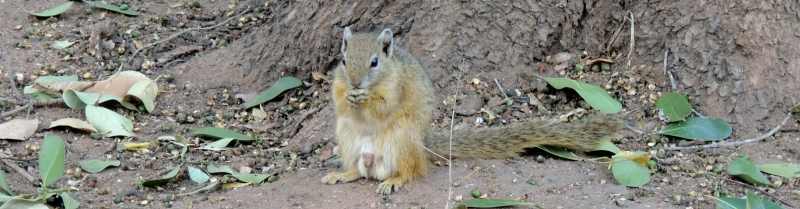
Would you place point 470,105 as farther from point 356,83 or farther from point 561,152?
point 356,83

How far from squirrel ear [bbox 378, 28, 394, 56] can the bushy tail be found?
0.46m

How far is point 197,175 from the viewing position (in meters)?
5.04

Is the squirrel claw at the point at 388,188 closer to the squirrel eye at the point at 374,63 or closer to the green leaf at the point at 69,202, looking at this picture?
the squirrel eye at the point at 374,63

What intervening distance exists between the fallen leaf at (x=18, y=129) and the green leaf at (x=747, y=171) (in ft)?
11.1

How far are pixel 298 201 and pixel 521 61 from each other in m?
1.57

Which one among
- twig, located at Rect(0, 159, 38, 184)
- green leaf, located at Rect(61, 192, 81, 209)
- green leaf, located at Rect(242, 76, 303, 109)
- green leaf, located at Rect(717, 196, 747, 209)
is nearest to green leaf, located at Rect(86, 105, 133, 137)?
twig, located at Rect(0, 159, 38, 184)

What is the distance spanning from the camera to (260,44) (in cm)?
633

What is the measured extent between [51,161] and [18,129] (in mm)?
866

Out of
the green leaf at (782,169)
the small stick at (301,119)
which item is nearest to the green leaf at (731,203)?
the green leaf at (782,169)

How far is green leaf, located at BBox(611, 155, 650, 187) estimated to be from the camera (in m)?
4.64

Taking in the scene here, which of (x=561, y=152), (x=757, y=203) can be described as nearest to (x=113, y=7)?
(x=561, y=152)

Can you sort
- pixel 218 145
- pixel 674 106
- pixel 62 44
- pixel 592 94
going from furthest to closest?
pixel 62 44 → pixel 218 145 → pixel 592 94 → pixel 674 106

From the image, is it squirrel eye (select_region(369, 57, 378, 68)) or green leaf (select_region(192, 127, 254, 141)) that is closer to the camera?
squirrel eye (select_region(369, 57, 378, 68))

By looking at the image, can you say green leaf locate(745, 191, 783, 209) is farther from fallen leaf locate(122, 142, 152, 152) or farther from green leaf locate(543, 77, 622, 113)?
fallen leaf locate(122, 142, 152, 152)
